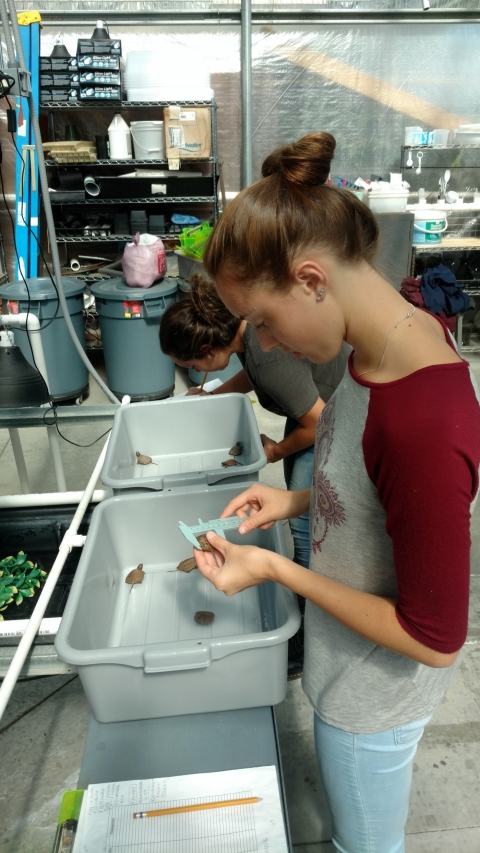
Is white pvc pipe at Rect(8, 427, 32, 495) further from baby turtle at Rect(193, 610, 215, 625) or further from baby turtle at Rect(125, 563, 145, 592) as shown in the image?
baby turtle at Rect(193, 610, 215, 625)

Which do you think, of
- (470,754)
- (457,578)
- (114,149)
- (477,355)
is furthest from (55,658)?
(477,355)

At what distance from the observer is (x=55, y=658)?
1.01 meters

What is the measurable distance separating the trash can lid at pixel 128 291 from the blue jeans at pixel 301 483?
2.15 meters

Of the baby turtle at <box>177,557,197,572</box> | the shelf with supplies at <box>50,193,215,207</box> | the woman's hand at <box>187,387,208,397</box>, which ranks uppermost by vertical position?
the shelf with supplies at <box>50,193,215,207</box>

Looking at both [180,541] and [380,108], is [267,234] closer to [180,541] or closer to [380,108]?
[180,541]

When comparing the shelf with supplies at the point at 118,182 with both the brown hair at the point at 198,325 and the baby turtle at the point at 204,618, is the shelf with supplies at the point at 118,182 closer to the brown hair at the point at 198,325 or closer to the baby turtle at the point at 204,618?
the brown hair at the point at 198,325

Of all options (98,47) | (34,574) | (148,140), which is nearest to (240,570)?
(34,574)

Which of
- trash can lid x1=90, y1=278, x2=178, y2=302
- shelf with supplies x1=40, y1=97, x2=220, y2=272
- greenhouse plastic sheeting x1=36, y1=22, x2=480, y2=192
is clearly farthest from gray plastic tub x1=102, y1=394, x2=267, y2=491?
greenhouse plastic sheeting x1=36, y1=22, x2=480, y2=192

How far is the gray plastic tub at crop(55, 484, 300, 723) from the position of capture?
84 centimetres

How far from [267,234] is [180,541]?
0.86 meters

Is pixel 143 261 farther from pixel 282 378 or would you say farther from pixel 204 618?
pixel 204 618

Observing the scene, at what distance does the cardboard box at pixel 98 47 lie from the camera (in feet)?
12.2

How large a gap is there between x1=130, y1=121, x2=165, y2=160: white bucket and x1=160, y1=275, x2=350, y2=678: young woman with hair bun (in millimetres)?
2783

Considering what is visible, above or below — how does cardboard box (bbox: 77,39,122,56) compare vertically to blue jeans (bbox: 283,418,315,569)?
above
